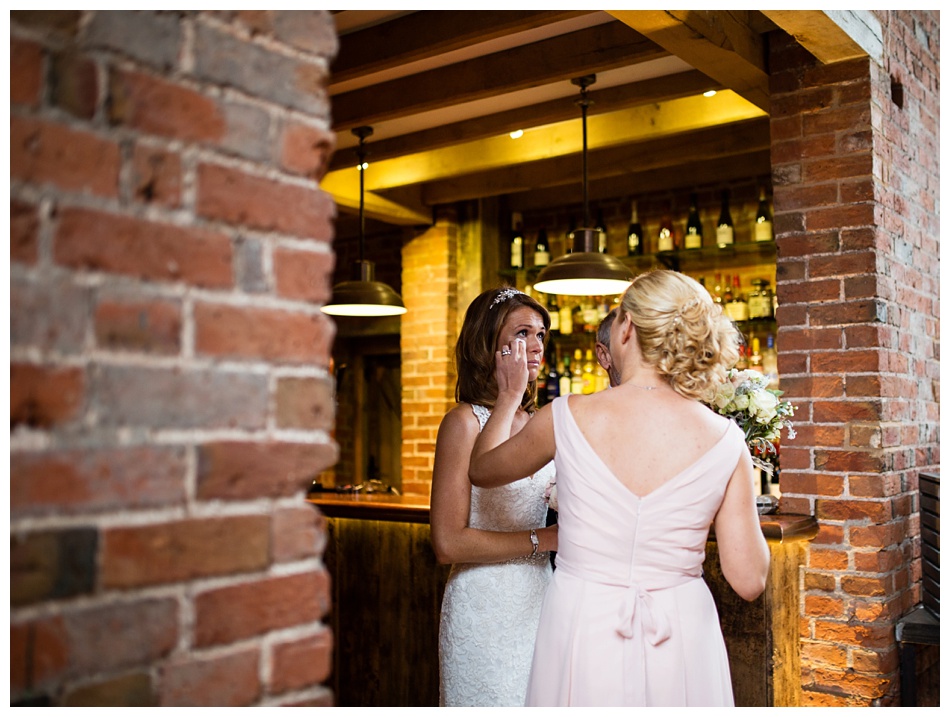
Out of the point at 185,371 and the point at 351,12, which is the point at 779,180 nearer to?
the point at 351,12

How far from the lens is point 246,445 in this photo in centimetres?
98

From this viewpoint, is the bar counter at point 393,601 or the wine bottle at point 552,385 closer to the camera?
the bar counter at point 393,601

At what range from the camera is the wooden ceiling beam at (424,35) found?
3539 mm

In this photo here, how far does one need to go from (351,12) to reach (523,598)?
109 inches

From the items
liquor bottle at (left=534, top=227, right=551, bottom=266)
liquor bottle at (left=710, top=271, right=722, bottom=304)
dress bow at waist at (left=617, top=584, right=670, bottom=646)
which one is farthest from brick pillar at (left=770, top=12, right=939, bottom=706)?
liquor bottle at (left=534, top=227, right=551, bottom=266)

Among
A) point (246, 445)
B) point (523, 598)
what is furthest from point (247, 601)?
point (523, 598)

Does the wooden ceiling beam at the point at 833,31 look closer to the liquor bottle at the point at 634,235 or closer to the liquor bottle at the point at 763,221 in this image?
the liquor bottle at the point at 763,221

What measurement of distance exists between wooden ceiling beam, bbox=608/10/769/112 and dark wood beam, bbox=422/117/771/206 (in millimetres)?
1389

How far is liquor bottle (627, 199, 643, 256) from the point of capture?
20.1ft

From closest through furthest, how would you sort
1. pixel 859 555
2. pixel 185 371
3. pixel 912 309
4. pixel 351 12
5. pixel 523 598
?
pixel 185 371
pixel 523 598
pixel 859 555
pixel 912 309
pixel 351 12

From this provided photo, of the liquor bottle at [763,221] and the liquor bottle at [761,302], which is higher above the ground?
the liquor bottle at [763,221]

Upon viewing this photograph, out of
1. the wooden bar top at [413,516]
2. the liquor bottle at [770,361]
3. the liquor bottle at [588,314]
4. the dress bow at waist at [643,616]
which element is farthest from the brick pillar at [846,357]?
the liquor bottle at [588,314]

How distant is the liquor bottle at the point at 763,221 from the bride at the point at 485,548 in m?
3.50

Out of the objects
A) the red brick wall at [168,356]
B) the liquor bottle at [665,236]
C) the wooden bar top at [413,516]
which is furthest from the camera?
the liquor bottle at [665,236]
